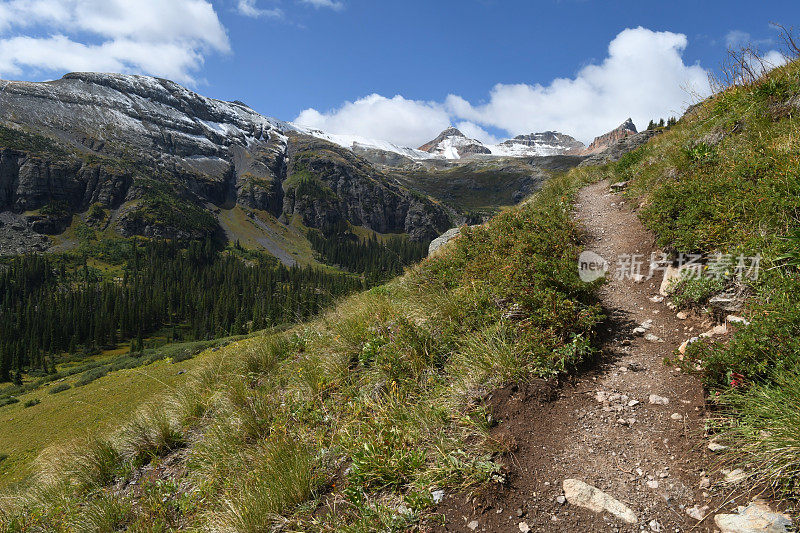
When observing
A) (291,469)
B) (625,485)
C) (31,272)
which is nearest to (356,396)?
(291,469)

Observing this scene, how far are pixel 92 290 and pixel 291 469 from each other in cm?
17558

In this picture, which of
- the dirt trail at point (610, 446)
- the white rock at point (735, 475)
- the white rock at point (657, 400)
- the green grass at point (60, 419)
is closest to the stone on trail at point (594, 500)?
the dirt trail at point (610, 446)

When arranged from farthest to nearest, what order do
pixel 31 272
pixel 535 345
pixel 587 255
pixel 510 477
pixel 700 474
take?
pixel 31 272 < pixel 587 255 < pixel 535 345 < pixel 510 477 < pixel 700 474

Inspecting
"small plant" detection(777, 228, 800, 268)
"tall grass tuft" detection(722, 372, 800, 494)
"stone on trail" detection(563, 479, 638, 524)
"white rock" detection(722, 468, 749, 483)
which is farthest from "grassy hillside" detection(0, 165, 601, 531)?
"small plant" detection(777, 228, 800, 268)

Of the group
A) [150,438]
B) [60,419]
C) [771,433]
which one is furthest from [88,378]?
[771,433]

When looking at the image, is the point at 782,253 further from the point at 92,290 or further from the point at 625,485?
the point at 92,290

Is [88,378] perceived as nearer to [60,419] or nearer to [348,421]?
[60,419]

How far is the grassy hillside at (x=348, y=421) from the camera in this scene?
159 inches

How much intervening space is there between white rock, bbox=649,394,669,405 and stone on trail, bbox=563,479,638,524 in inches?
62.7

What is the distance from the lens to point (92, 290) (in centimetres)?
13412

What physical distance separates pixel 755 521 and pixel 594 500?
112 centimetres

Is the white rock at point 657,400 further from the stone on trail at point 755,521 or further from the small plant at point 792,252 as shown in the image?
the small plant at point 792,252

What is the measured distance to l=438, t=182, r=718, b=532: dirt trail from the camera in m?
3.18

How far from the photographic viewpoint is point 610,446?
3.84 metres
